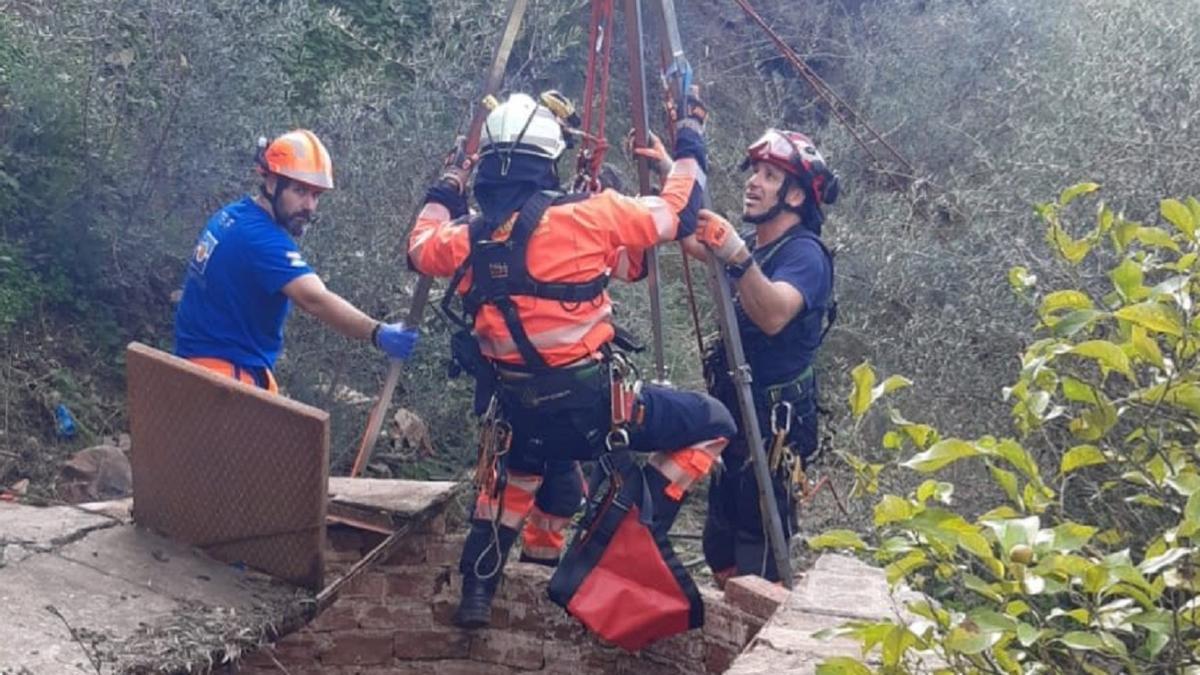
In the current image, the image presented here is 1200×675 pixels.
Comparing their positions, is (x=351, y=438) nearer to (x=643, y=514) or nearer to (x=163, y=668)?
(x=643, y=514)

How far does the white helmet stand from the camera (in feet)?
15.5

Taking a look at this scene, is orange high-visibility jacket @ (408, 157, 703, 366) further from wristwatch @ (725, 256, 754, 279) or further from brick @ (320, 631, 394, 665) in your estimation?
brick @ (320, 631, 394, 665)

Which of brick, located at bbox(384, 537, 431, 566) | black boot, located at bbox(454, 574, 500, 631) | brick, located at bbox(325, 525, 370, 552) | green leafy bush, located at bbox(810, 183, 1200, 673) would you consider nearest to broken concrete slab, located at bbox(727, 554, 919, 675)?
green leafy bush, located at bbox(810, 183, 1200, 673)

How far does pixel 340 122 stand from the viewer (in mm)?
8492

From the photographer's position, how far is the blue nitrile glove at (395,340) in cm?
557

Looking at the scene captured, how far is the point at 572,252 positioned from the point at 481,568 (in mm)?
1385

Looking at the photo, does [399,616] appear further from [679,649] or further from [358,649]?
[679,649]

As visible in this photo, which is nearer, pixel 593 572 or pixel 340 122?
pixel 593 572

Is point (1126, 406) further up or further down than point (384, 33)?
further down

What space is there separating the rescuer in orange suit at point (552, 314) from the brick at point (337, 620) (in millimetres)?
887

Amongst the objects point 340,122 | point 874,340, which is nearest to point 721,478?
point 874,340

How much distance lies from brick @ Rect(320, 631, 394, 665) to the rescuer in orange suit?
2.92ft

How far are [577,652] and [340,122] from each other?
4171 mm

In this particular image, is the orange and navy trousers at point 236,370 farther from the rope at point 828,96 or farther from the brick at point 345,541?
the rope at point 828,96
